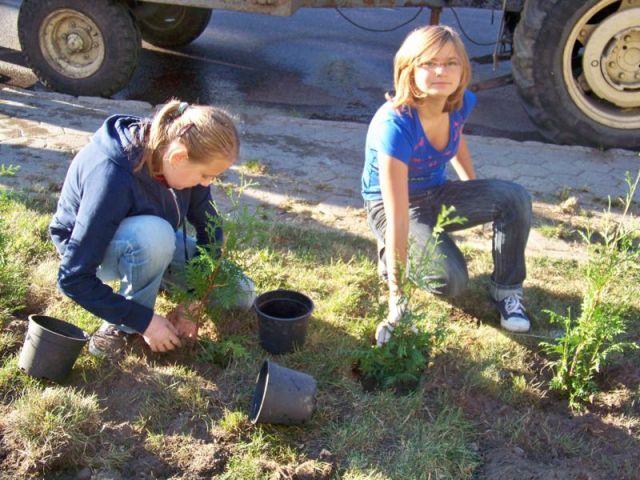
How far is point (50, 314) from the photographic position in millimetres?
3016

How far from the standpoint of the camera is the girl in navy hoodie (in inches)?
95.3

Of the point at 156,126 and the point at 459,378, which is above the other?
the point at 156,126

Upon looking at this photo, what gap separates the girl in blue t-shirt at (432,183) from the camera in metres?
2.83

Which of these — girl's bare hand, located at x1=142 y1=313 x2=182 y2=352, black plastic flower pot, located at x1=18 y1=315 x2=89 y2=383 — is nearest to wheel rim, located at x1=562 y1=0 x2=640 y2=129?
girl's bare hand, located at x1=142 y1=313 x2=182 y2=352

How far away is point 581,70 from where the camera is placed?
17.2 feet

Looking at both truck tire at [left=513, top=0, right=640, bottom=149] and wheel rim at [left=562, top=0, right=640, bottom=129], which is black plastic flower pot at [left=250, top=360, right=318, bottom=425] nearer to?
truck tire at [left=513, top=0, right=640, bottom=149]

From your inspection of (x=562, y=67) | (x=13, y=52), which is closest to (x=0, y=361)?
(x=562, y=67)

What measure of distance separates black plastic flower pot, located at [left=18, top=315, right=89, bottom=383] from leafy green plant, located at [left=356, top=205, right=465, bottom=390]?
40.7 inches

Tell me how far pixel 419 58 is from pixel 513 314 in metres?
1.17

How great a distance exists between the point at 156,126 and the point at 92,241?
44 cm

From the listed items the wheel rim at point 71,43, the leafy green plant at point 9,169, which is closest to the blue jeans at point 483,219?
the leafy green plant at point 9,169

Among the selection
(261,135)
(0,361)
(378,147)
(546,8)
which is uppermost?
(546,8)

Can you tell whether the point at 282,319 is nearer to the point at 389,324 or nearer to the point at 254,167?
the point at 389,324

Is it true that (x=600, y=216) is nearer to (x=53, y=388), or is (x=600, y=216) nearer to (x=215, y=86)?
(x=53, y=388)
